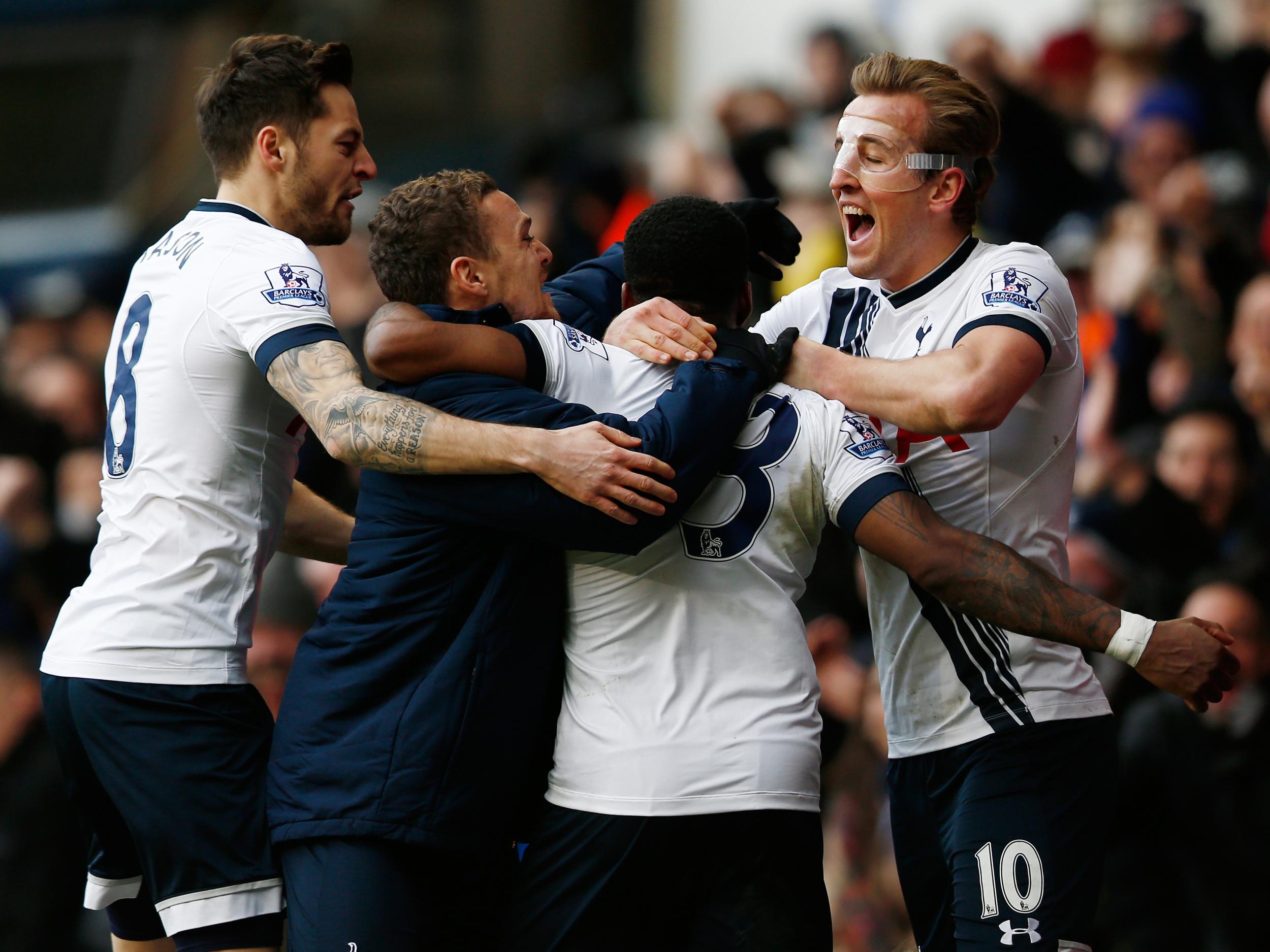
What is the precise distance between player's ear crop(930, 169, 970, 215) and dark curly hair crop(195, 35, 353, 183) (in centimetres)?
155

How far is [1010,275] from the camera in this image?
3.81 meters

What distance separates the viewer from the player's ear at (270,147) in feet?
13.3

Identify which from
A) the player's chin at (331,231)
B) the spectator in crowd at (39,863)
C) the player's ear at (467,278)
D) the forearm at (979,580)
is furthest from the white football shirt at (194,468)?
the spectator in crowd at (39,863)

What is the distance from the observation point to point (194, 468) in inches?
149

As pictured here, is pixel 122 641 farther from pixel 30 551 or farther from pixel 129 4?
pixel 129 4

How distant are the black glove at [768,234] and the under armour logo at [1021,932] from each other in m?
1.73

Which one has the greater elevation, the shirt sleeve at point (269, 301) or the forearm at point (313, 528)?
the shirt sleeve at point (269, 301)

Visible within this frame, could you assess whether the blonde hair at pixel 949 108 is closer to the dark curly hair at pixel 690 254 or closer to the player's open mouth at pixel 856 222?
the player's open mouth at pixel 856 222

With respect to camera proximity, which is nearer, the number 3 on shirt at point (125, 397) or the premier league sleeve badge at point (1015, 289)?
the premier league sleeve badge at point (1015, 289)

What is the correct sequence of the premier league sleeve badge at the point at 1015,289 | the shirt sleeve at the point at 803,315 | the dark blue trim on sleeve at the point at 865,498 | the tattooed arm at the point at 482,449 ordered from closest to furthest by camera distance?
1. the tattooed arm at the point at 482,449
2. the dark blue trim on sleeve at the point at 865,498
3. the premier league sleeve badge at the point at 1015,289
4. the shirt sleeve at the point at 803,315

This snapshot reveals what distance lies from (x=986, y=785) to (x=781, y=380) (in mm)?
1091

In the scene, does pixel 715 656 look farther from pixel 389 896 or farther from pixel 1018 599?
pixel 389 896

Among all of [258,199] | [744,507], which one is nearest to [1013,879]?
[744,507]

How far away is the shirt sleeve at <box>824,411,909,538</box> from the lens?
11.3 ft
